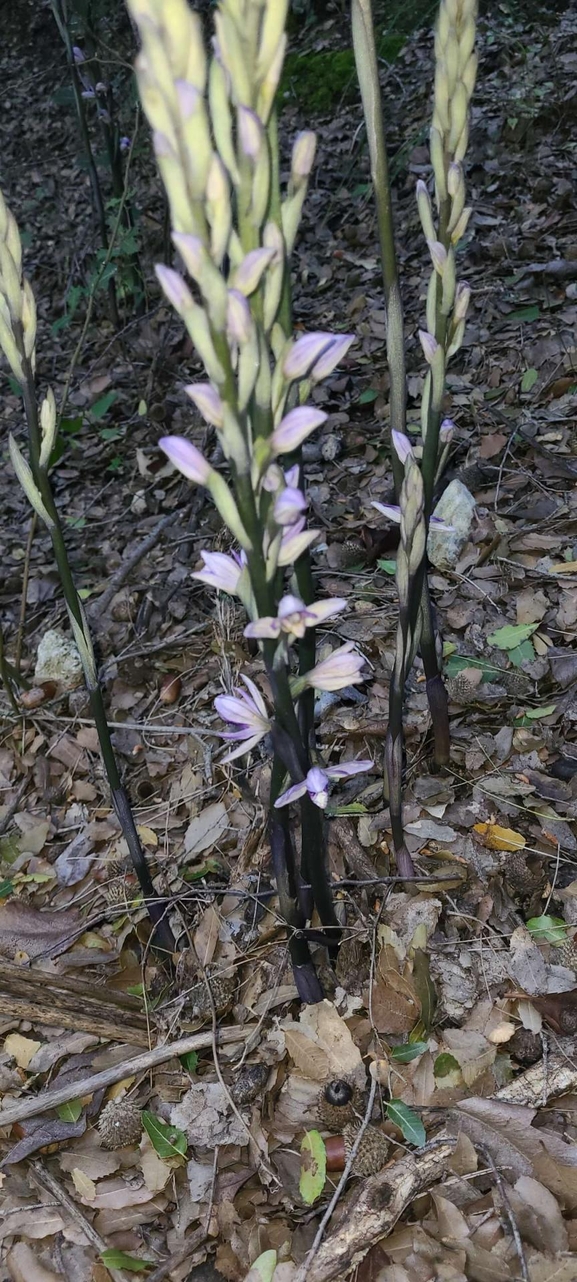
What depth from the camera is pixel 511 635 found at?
2.57 m

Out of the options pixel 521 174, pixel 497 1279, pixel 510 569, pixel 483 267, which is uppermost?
pixel 521 174

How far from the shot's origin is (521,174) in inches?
200

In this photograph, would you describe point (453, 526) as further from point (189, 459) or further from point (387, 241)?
point (189, 459)

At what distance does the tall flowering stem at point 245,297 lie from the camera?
93 cm

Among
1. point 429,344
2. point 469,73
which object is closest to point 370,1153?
point 429,344

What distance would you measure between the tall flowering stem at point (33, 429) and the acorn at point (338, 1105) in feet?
2.18

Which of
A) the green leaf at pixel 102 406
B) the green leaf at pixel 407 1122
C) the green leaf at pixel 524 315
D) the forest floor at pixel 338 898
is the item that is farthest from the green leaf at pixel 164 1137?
the green leaf at pixel 102 406

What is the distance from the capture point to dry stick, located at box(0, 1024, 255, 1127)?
179cm

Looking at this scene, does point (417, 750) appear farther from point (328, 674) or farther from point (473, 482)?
point (473, 482)

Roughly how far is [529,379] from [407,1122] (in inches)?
119

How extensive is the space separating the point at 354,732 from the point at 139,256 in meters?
4.29

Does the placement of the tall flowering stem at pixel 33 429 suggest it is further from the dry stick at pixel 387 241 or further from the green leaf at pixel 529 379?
the green leaf at pixel 529 379

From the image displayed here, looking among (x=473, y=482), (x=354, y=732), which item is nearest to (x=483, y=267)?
(x=473, y=482)

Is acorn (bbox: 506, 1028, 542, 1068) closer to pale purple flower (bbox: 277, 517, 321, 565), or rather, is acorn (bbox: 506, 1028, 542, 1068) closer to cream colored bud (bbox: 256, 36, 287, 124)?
pale purple flower (bbox: 277, 517, 321, 565)
